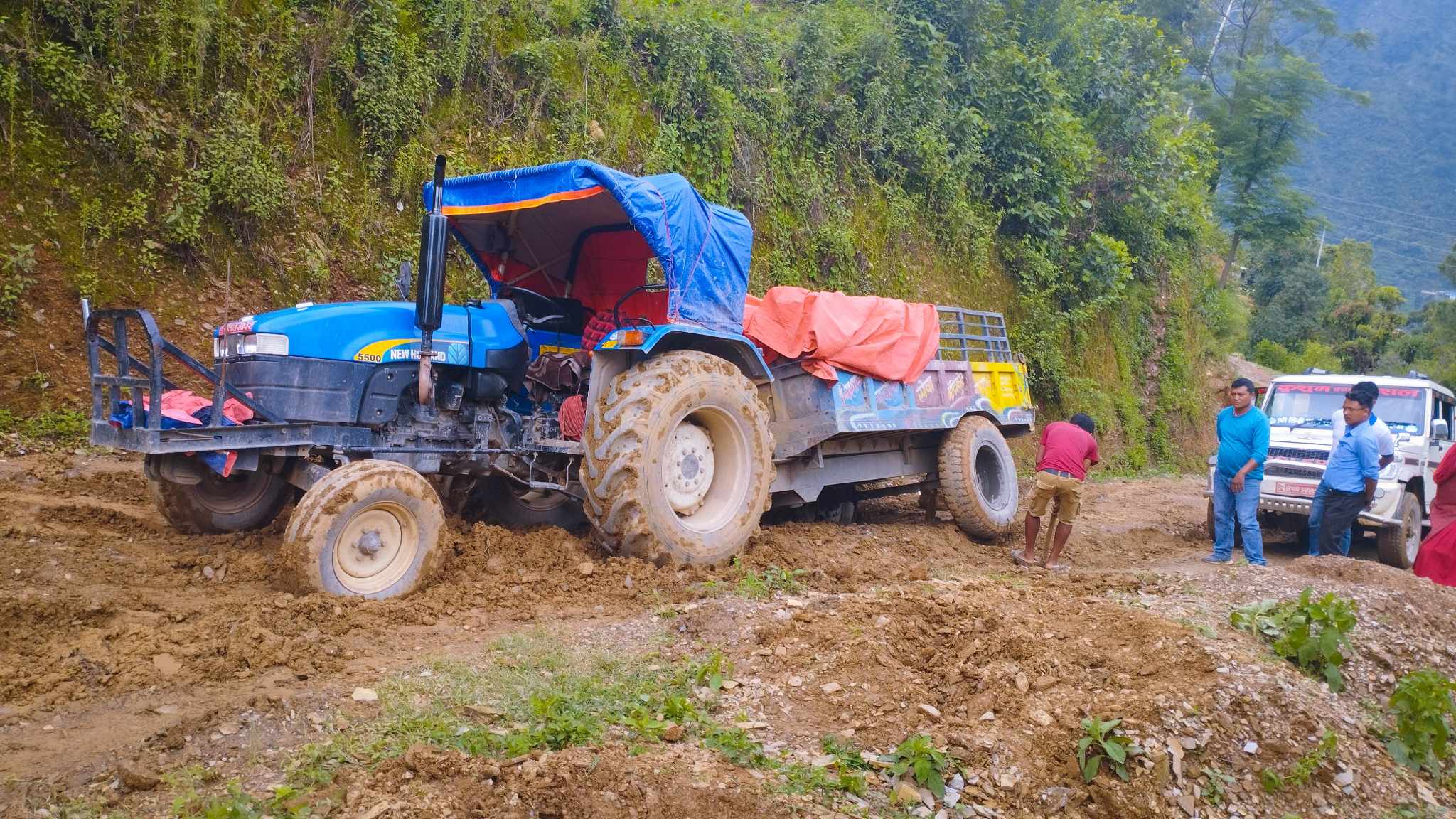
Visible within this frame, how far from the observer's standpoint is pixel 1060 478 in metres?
7.89

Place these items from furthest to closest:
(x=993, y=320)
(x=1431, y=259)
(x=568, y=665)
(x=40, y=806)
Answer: (x=1431, y=259), (x=993, y=320), (x=568, y=665), (x=40, y=806)

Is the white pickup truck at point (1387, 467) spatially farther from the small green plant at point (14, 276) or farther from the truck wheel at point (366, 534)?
the small green plant at point (14, 276)

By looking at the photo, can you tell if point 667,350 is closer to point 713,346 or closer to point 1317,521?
point 713,346

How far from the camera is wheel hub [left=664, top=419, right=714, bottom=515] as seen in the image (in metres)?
6.34

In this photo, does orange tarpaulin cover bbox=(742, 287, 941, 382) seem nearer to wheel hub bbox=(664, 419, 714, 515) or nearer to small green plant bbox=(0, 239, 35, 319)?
wheel hub bbox=(664, 419, 714, 515)

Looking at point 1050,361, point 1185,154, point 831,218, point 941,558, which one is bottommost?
point 941,558

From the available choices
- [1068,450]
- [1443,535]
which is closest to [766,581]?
[1068,450]

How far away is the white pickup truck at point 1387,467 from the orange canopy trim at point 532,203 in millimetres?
6529

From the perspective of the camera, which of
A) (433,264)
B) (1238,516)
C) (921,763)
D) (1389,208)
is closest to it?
(921,763)

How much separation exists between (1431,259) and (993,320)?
74809mm

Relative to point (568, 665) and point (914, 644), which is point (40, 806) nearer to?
point (568, 665)

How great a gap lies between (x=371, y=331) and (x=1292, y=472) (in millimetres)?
8649

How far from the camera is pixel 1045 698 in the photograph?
13.3 ft

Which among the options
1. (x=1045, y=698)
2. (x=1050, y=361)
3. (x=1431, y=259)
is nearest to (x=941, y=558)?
(x=1045, y=698)
